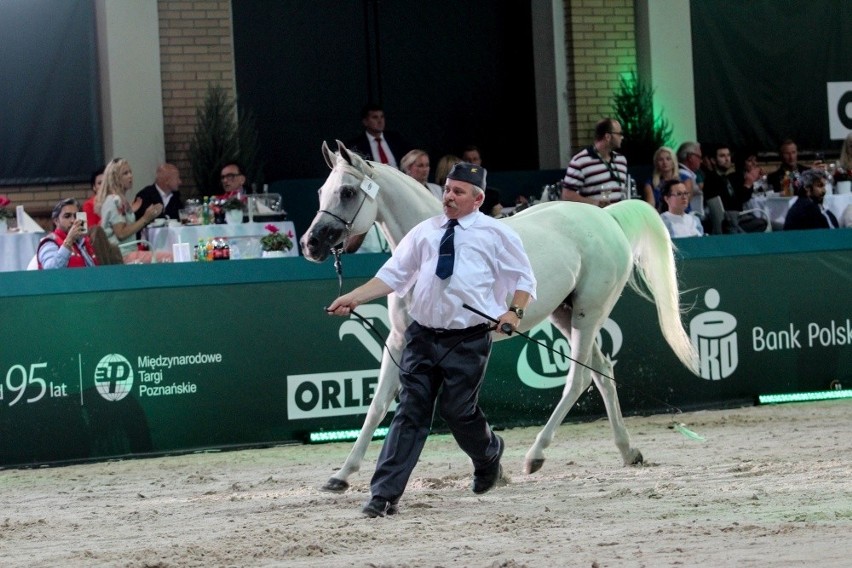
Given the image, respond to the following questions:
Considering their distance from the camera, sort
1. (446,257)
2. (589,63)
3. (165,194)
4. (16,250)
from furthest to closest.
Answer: (589,63), (165,194), (16,250), (446,257)

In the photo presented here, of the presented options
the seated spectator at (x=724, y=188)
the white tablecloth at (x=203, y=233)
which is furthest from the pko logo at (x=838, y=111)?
the white tablecloth at (x=203, y=233)

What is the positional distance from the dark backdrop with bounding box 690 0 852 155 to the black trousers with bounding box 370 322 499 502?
12150mm

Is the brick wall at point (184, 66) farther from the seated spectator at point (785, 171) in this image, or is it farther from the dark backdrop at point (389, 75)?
the seated spectator at point (785, 171)

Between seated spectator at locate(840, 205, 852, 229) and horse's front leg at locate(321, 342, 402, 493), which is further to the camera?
seated spectator at locate(840, 205, 852, 229)

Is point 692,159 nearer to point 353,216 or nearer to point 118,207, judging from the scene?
point 118,207

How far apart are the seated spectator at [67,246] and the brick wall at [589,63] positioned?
8526mm

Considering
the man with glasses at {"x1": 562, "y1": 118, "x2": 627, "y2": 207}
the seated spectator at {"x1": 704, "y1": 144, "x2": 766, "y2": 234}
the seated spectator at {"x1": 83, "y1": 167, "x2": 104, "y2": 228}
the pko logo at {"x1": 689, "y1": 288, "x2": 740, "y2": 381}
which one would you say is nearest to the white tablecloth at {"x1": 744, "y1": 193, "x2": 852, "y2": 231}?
the seated spectator at {"x1": 704, "y1": 144, "x2": 766, "y2": 234}

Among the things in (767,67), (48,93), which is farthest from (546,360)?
(767,67)

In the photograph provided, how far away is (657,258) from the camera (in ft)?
31.2

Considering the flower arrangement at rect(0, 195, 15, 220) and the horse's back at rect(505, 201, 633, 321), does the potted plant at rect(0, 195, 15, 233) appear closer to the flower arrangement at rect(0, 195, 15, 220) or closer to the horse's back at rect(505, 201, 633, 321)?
the flower arrangement at rect(0, 195, 15, 220)

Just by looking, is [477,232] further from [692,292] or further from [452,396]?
[692,292]

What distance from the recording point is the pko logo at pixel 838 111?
61.9 feet

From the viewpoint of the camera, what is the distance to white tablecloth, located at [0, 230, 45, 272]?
12.2 meters

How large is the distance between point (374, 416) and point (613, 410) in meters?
1.86
